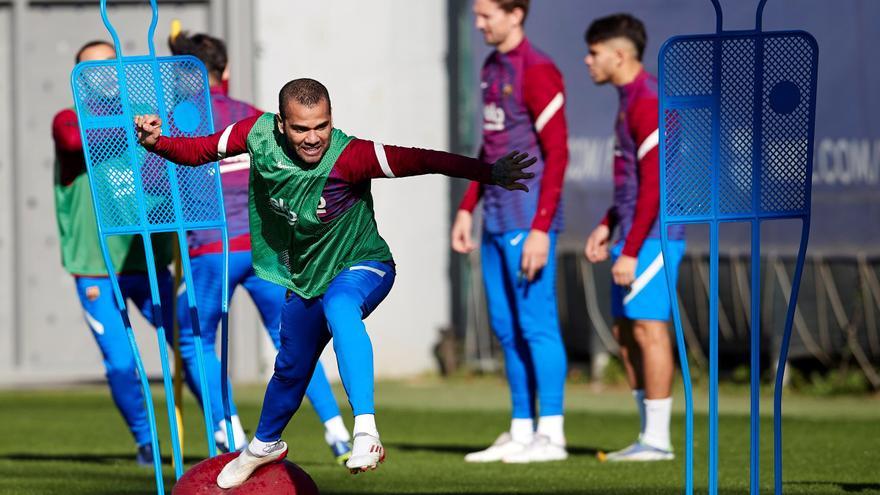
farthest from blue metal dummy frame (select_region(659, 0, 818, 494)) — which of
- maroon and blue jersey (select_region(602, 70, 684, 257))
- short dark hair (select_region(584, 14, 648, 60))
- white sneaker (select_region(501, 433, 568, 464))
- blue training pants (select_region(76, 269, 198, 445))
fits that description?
blue training pants (select_region(76, 269, 198, 445))

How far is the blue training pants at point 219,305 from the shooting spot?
27.3 feet

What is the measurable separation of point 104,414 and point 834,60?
5930 millimetres

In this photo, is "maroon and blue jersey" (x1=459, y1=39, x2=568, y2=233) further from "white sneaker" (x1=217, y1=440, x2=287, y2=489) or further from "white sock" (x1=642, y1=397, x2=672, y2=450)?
"white sneaker" (x1=217, y1=440, x2=287, y2=489)

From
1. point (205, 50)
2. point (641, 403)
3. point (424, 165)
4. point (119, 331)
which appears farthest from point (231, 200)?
point (424, 165)

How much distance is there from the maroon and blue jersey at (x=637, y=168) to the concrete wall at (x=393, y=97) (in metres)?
5.80

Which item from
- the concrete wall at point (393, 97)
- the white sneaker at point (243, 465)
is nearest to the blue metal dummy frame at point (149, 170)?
the white sneaker at point (243, 465)

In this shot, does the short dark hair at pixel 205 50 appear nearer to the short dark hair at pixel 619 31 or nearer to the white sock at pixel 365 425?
the short dark hair at pixel 619 31

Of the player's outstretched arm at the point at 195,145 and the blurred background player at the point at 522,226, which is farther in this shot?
the blurred background player at the point at 522,226

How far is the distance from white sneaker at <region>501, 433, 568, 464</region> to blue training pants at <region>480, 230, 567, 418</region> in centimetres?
16

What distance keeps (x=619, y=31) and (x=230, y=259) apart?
2.46 m

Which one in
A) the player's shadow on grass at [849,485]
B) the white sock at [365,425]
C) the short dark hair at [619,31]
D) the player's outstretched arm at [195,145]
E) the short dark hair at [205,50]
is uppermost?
the short dark hair at [619,31]

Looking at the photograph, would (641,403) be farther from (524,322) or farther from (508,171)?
(508,171)

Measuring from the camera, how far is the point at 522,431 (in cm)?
887

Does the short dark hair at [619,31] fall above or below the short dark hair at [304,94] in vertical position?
above
